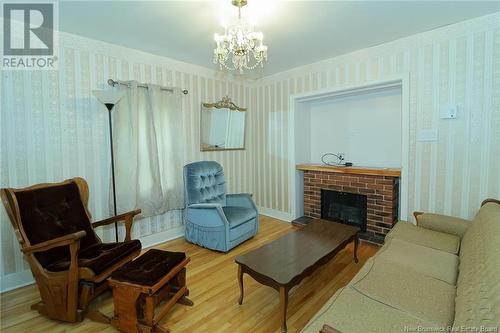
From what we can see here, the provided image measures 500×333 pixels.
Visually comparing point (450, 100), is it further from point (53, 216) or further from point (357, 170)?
point (53, 216)

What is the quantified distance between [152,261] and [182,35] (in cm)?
228

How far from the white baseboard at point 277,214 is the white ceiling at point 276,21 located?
2.55 metres

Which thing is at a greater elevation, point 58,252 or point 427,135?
point 427,135

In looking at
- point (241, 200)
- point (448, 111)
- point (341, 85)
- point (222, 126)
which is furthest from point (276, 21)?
point (241, 200)

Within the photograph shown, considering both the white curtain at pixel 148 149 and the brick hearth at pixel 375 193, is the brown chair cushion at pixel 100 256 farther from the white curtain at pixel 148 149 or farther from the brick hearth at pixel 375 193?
the brick hearth at pixel 375 193

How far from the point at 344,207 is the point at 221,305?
2.37 metres

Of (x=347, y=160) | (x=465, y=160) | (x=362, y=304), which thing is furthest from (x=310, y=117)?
(x=362, y=304)

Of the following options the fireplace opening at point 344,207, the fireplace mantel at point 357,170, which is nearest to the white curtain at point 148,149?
the fireplace mantel at point 357,170

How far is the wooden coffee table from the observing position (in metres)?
1.70

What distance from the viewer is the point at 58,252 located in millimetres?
2004

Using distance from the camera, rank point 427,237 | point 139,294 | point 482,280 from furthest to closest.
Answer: point 427,237 → point 139,294 → point 482,280

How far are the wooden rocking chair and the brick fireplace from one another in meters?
2.69

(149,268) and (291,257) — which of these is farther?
(291,257)

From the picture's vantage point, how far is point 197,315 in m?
1.91
